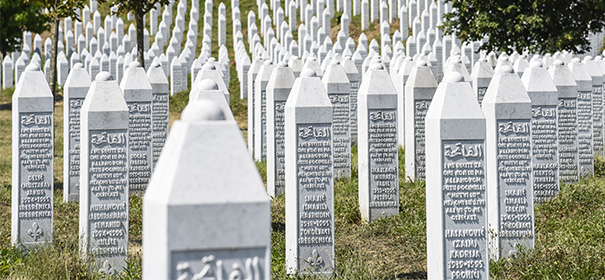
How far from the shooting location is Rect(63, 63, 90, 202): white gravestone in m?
10.7

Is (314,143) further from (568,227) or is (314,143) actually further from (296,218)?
(568,227)

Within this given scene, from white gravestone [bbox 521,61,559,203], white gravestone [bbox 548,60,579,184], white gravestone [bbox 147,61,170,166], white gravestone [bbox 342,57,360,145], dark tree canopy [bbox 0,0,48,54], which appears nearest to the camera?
white gravestone [bbox 521,61,559,203]

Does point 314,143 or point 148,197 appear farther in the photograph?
point 314,143

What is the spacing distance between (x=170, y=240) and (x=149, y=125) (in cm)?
815

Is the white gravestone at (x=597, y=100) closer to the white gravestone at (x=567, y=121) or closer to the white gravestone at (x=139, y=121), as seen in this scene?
the white gravestone at (x=567, y=121)

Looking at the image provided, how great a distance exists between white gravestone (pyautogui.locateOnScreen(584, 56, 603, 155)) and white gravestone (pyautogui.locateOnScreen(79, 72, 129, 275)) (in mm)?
8238

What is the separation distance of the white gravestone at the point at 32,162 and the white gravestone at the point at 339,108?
4785mm

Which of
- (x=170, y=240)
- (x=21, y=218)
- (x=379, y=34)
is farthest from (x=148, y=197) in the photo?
(x=379, y=34)

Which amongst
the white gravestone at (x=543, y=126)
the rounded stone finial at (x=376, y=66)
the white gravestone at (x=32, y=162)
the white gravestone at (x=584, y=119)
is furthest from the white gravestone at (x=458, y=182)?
the white gravestone at (x=584, y=119)

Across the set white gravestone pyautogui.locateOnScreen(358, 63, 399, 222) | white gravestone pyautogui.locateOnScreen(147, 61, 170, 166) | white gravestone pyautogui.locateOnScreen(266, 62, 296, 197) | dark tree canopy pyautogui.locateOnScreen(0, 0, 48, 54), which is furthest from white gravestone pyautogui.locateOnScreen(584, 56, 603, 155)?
dark tree canopy pyautogui.locateOnScreen(0, 0, 48, 54)

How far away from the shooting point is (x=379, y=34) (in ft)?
107

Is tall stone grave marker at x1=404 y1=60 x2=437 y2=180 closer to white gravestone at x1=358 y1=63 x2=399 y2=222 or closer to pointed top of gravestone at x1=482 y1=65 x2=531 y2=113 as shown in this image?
white gravestone at x1=358 y1=63 x2=399 y2=222

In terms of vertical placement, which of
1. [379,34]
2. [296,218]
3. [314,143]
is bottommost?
[296,218]

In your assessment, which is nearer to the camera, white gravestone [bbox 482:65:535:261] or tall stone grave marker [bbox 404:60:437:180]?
white gravestone [bbox 482:65:535:261]
